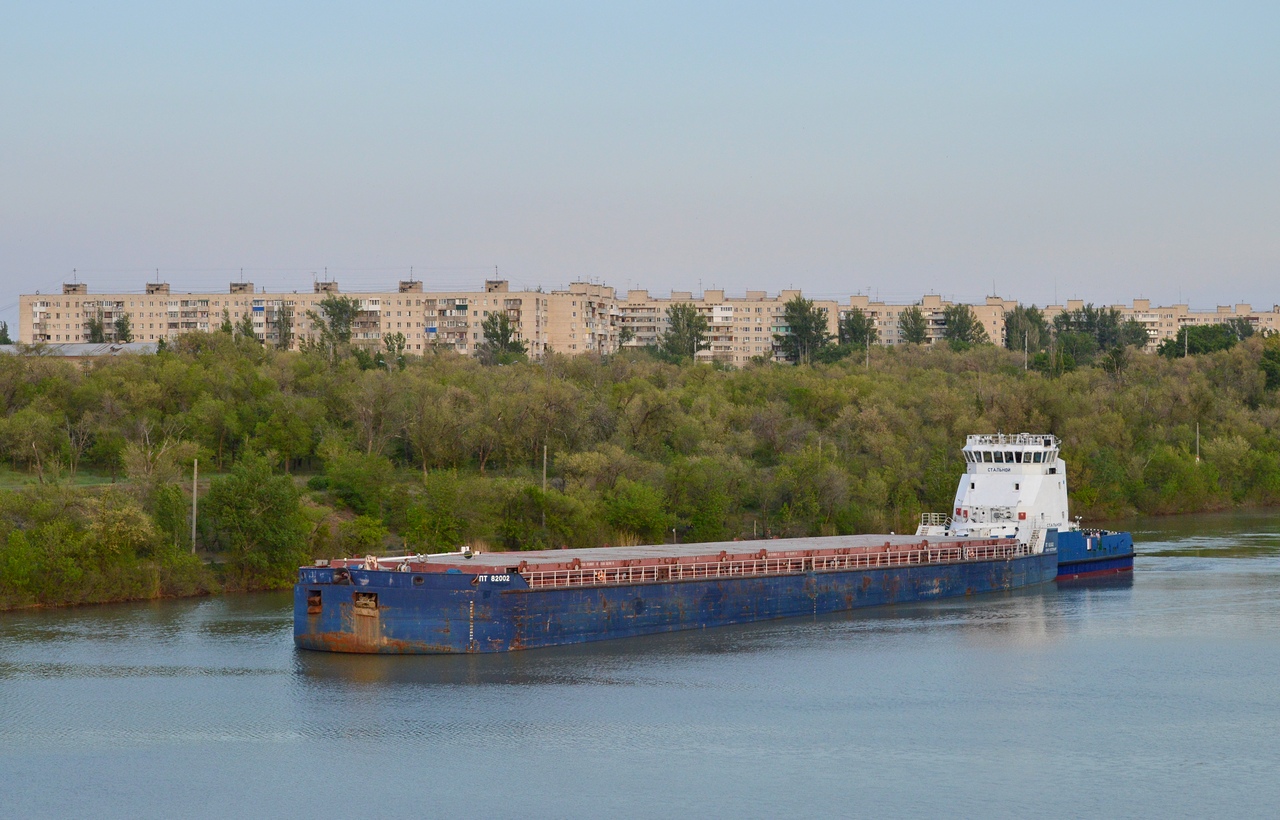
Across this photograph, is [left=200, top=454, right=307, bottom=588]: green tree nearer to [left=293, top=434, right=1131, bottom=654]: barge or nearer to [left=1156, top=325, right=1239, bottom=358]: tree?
[left=293, top=434, right=1131, bottom=654]: barge

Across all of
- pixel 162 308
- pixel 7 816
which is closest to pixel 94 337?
pixel 162 308

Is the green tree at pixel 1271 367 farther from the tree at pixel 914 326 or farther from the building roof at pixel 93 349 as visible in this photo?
the building roof at pixel 93 349

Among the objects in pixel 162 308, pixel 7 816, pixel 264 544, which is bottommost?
pixel 7 816

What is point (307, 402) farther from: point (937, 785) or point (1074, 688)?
point (937, 785)

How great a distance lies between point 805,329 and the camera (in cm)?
11344

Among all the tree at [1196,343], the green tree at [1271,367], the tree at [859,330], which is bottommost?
the green tree at [1271,367]

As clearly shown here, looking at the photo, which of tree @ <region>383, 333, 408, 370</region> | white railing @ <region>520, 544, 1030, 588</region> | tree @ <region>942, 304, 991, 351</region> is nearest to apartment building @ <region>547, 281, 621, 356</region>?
tree @ <region>383, 333, 408, 370</region>

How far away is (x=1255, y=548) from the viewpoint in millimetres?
55875

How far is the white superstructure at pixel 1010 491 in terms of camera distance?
49.6m

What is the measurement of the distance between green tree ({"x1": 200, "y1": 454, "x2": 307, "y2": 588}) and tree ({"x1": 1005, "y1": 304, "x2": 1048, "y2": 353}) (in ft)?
262

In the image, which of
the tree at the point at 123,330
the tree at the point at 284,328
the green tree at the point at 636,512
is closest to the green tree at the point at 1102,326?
the tree at the point at 284,328

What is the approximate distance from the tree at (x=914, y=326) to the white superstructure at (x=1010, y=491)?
219ft

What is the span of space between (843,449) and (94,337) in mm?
53354

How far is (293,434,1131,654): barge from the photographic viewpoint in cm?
3231
